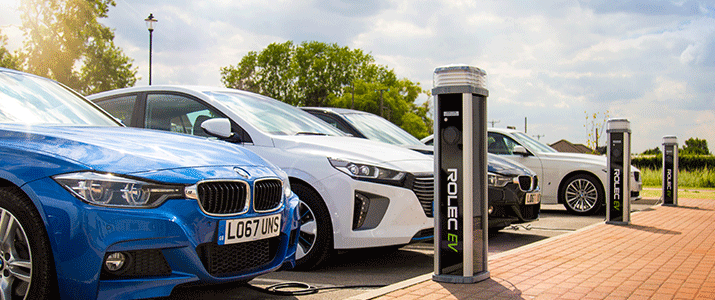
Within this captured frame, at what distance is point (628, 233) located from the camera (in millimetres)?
8188

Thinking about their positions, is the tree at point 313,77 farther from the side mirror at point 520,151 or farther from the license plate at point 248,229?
the license plate at point 248,229

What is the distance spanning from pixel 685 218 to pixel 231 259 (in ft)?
30.2

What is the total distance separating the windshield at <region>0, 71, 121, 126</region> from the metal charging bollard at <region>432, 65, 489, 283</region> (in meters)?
2.40

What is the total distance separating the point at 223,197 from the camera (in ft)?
11.5

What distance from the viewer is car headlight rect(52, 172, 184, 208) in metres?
3.14

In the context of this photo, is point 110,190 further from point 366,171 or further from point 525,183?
point 525,183

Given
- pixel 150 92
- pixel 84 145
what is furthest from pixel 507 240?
pixel 84 145

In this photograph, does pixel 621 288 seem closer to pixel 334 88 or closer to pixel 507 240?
pixel 507 240

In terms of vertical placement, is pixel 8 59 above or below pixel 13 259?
above

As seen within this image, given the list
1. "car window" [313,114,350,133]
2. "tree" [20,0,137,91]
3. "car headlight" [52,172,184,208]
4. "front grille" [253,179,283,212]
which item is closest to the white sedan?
"car window" [313,114,350,133]

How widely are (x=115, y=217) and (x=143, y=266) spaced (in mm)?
298

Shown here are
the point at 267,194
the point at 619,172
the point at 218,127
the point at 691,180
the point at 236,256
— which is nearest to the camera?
the point at 236,256

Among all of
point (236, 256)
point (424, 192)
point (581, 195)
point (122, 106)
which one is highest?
point (122, 106)

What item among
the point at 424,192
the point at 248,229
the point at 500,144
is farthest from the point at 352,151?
the point at 500,144
